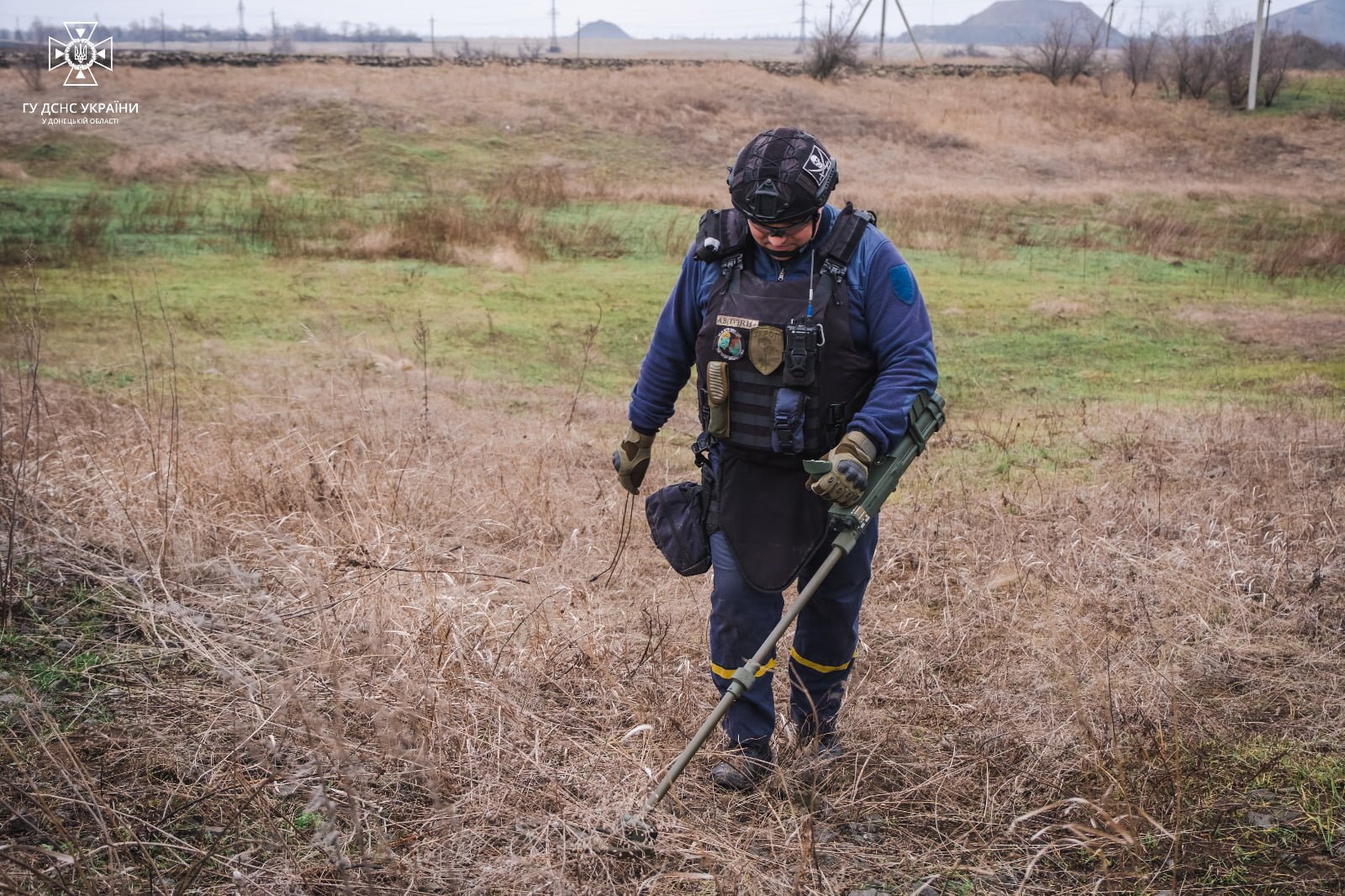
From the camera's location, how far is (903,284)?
2.80m

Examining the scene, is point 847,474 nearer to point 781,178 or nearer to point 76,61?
point 781,178

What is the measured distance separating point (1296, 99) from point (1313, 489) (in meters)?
34.5

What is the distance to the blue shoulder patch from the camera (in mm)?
2793

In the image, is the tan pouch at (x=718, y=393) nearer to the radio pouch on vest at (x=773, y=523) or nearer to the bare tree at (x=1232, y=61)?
the radio pouch on vest at (x=773, y=523)

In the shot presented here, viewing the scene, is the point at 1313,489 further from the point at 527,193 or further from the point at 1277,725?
the point at 527,193

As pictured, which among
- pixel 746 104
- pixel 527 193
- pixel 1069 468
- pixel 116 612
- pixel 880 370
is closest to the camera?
pixel 880 370

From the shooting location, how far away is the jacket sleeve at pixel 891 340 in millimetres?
2773

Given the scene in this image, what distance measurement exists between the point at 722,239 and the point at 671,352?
38 centimetres

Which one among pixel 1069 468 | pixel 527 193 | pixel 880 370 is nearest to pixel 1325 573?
pixel 1069 468

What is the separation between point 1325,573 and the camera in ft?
13.5

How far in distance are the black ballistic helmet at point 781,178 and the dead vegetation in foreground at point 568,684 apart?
57.1 inches

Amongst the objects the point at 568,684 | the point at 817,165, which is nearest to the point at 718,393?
the point at 817,165

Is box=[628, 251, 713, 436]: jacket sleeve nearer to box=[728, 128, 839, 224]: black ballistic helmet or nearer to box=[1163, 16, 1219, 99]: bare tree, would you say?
box=[728, 128, 839, 224]: black ballistic helmet

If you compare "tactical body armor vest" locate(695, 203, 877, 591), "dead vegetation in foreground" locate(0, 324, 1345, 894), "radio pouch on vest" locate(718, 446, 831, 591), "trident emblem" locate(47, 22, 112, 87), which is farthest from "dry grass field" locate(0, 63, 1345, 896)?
"trident emblem" locate(47, 22, 112, 87)
